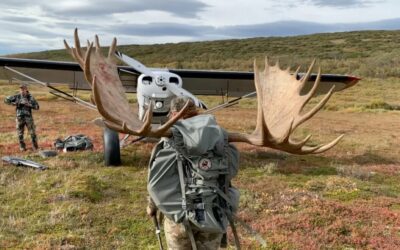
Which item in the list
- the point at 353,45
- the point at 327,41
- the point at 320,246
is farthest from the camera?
the point at 327,41

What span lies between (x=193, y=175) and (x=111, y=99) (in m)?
1.15

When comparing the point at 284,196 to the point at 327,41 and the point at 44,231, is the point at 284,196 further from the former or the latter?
the point at 327,41

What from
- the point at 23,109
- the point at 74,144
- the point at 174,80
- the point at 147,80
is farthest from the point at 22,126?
the point at 174,80

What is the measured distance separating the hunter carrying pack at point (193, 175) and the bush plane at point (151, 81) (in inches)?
193

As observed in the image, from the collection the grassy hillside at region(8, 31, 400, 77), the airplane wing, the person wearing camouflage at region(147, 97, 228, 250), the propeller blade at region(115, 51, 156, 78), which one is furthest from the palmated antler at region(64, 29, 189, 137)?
the grassy hillside at region(8, 31, 400, 77)

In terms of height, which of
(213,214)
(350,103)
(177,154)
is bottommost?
(350,103)

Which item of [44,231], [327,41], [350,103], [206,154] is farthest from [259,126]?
[327,41]

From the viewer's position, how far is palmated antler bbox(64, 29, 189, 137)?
424cm

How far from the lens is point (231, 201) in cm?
444

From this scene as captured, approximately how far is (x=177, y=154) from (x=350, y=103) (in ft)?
123

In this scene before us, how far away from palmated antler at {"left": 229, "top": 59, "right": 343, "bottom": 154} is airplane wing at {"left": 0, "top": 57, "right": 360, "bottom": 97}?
1061 centimetres

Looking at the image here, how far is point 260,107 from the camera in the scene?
15.0 ft

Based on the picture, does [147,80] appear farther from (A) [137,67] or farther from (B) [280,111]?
(B) [280,111]

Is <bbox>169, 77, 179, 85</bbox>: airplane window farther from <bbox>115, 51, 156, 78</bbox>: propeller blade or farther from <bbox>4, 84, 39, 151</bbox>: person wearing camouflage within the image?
<bbox>4, 84, 39, 151</bbox>: person wearing camouflage
